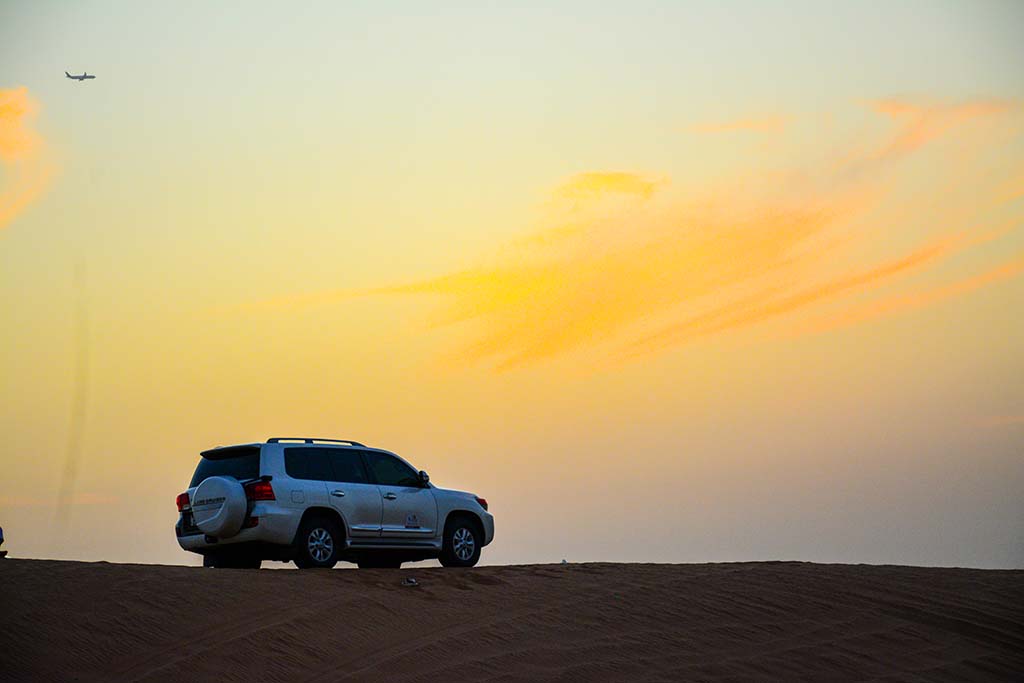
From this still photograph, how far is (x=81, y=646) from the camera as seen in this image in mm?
13883

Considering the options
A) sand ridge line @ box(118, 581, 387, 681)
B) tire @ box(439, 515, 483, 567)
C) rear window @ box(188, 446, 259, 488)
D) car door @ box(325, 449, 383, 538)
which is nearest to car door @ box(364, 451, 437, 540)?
car door @ box(325, 449, 383, 538)

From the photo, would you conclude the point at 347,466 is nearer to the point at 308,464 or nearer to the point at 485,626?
the point at 308,464

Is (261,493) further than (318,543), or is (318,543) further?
(318,543)

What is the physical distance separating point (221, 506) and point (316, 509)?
55.8 inches

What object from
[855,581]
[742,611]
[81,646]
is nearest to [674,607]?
[742,611]

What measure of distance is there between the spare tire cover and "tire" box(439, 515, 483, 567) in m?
3.67

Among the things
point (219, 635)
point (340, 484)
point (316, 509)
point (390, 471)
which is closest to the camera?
point (219, 635)

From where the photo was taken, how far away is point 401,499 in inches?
768

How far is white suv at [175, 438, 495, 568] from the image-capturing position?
18.0 metres

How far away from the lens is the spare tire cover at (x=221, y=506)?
17781mm

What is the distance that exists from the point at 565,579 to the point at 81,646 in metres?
7.67

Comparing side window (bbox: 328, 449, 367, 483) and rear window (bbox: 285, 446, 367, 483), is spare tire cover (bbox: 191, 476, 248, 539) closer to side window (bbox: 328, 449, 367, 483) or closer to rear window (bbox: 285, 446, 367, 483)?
rear window (bbox: 285, 446, 367, 483)

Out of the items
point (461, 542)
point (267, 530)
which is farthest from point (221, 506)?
point (461, 542)

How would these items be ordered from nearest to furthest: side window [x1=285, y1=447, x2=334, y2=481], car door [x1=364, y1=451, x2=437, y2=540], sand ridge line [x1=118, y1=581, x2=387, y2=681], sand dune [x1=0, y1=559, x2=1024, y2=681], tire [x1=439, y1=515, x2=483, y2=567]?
sand ridge line [x1=118, y1=581, x2=387, y2=681], sand dune [x1=0, y1=559, x2=1024, y2=681], side window [x1=285, y1=447, x2=334, y2=481], car door [x1=364, y1=451, x2=437, y2=540], tire [x1=439, y1=515, x2=483, y2=567]
